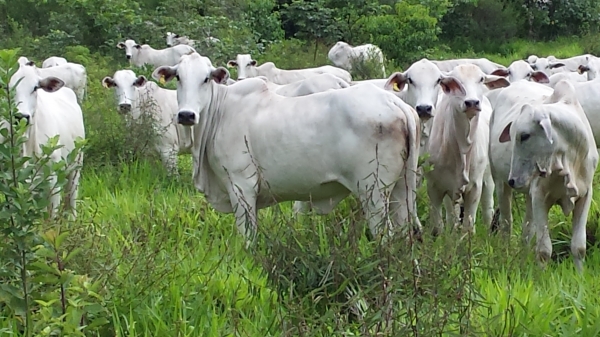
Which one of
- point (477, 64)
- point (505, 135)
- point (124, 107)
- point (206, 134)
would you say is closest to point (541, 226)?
point (505, 135)

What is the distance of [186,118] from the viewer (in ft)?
18.7

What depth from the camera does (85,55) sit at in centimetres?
1906

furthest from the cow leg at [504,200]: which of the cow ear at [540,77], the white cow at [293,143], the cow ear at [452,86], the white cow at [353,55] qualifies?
the white cow at [353,55]

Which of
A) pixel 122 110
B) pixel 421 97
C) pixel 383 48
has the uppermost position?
pixel 421 97

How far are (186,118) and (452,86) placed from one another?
2151 millimetres

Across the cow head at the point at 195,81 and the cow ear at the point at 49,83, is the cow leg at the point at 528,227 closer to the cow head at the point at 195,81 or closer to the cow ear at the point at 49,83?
the cow head at the point at 195,81

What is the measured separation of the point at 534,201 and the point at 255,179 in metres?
1.99

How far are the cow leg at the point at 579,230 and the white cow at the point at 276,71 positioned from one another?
25.0 feet

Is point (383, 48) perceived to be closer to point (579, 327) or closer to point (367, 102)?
point (367, 102)

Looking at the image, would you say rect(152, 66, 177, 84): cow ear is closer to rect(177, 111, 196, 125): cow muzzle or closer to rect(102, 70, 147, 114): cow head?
rect(177, 111, 196, 125): cow muzzle

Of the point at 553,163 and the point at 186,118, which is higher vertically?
the point at 186,118

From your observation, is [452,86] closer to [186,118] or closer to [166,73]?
[186,118]

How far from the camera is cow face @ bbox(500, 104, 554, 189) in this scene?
5.06 meters

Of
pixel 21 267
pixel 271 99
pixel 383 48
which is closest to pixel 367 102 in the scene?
pixel 271 99
